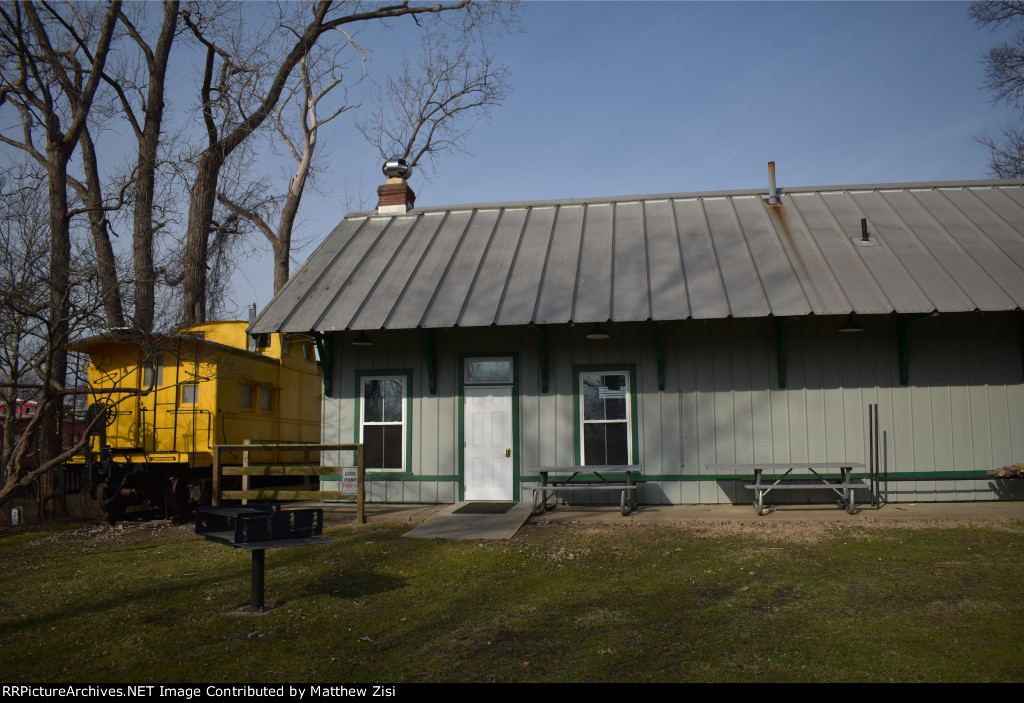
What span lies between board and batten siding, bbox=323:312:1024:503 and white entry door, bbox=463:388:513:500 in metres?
0.25

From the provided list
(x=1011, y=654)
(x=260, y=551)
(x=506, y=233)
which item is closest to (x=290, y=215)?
(x=506, y=233)

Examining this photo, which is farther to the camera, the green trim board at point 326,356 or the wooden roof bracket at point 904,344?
the green trim board at point 326,356

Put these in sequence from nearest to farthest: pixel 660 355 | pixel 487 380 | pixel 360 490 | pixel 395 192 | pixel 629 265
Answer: pixel 360 490 → pixel 660 355 → pixel 487 380 → pixel 629 265 → pixel 395 192

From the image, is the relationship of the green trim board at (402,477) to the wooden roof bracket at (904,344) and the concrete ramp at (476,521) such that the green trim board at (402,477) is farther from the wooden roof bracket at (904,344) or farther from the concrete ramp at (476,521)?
the wooden roof bracket at (904,344)

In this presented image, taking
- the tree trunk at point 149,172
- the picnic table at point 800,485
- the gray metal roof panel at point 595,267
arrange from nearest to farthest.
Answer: the picnic table at point 800,485 → the gray metal roof panel at point 595,267 → the tree trunk at point 149,172

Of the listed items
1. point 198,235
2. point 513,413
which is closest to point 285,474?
point 513,413

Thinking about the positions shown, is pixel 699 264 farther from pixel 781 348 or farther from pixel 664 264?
pixel 781 348

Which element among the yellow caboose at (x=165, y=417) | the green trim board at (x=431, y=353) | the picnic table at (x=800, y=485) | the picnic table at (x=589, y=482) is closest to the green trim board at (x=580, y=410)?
the picnic table at (x=589, y=482)

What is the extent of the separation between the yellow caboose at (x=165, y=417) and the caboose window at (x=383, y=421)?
2.59 m

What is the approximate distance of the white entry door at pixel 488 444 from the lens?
1326 centimetres

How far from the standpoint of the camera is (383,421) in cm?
1374

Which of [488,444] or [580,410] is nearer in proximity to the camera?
[580,410]

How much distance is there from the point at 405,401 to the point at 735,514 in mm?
6064

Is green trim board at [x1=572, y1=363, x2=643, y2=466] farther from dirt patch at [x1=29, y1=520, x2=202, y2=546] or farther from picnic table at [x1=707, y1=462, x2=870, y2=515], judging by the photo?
dirt patch at [x1=29, y1=520, x2=202, y2=546]
